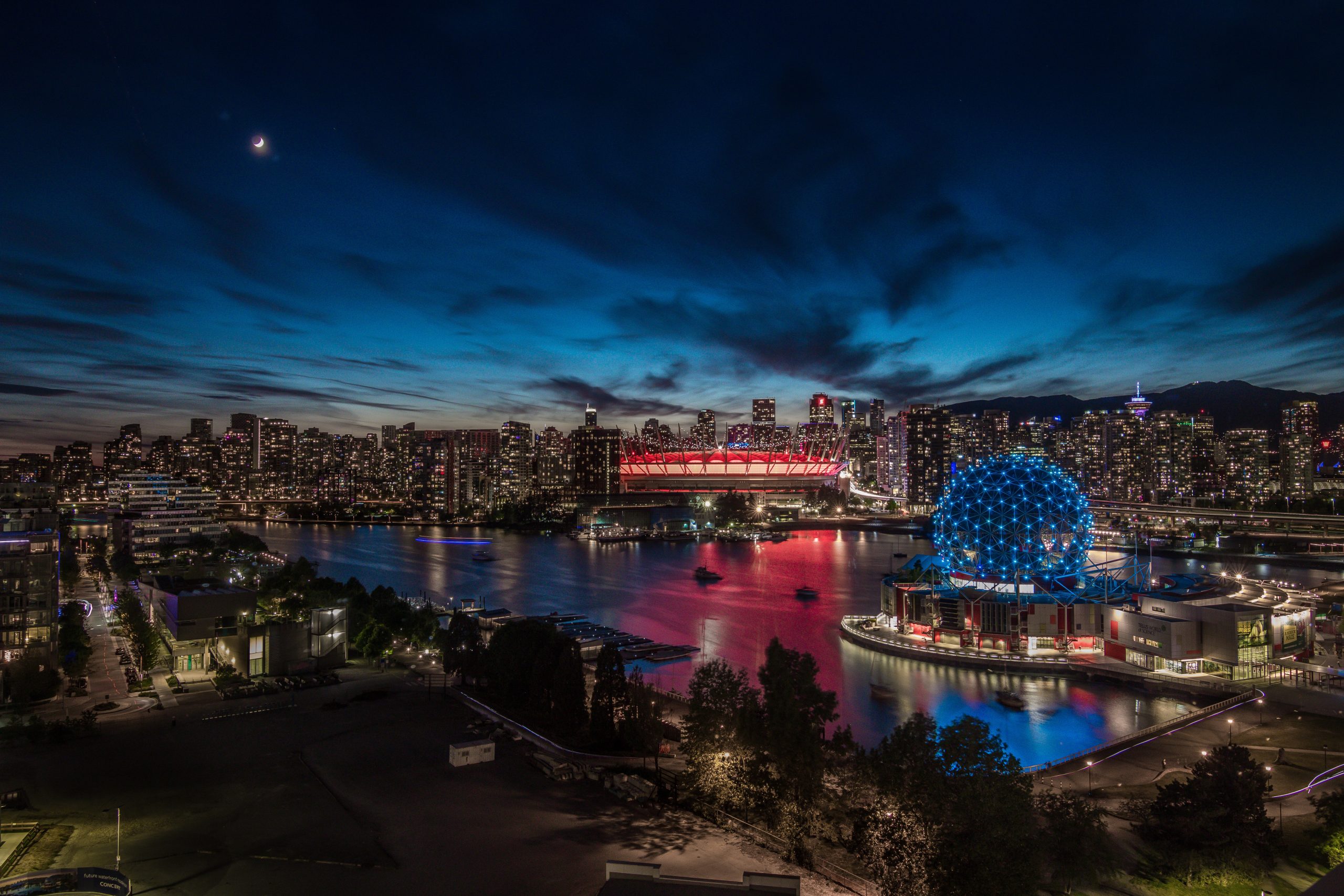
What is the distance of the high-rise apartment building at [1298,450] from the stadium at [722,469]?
32446 mm

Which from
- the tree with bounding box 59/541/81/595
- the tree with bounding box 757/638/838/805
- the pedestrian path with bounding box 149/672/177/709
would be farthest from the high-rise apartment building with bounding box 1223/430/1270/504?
the tree with bounding box 59/541/81/595

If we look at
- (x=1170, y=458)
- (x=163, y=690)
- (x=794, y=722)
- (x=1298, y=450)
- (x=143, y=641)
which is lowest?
(x=163, y=690)

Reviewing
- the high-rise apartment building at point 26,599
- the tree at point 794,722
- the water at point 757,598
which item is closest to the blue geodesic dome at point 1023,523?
the water at point 757,598

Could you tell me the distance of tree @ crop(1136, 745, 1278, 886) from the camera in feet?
16.2

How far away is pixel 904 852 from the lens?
4.57 meters

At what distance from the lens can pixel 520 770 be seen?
705 centimetres

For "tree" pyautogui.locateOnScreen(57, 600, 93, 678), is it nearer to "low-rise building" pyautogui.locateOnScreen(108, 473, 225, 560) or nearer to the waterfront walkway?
the waterfront walkway

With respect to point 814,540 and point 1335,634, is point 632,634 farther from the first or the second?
point 814,540

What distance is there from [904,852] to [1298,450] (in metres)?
68.3

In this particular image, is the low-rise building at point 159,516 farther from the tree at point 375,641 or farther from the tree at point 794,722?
the tree at point 794,722

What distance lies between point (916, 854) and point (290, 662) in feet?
31.4

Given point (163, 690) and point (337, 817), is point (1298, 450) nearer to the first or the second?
point (337, 817)

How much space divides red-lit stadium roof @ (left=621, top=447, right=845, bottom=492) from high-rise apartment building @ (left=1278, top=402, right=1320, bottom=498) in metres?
32.6

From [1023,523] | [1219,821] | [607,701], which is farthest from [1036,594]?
[607,701]
